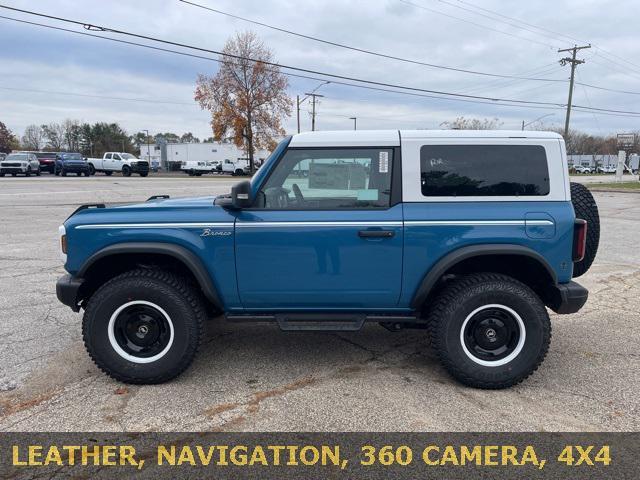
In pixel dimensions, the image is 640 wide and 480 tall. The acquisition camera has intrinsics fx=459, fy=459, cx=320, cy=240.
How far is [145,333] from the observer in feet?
11.7

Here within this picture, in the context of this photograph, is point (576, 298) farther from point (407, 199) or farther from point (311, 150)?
point (311, 150)

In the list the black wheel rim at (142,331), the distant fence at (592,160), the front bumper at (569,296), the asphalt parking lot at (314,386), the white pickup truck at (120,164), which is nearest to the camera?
the asphalt parking lot at (314,386)

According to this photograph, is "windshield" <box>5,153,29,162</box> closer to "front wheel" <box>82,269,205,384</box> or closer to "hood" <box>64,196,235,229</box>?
"hood" <box>64,196,235,229</box>

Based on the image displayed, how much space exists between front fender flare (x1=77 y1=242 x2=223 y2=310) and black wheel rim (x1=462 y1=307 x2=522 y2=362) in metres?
2.00

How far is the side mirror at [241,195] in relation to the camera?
3363mm

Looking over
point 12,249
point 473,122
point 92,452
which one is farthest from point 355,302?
point 473,122

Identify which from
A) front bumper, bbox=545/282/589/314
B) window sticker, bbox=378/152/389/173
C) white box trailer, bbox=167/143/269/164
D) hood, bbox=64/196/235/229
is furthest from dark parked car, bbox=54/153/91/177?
front bumper, bbox=545/282/589/314

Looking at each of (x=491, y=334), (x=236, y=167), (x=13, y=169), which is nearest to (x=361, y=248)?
(x=491, y=334)

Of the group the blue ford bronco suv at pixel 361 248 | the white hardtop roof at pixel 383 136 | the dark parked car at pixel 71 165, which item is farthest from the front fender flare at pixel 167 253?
the dark parked car at pixel 71 165

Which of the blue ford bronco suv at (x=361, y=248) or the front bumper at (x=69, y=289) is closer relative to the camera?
the blue ford bronco suv at (x=361, y=248)

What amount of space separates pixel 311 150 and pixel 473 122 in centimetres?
6633

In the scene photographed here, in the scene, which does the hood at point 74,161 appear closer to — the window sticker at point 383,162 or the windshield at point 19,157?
the windshield at point 19,157

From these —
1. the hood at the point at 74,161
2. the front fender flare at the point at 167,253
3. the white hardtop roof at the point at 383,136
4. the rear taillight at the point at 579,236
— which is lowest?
the front fender flare at the point at 167,253

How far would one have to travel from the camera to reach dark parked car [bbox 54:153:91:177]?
35.6m
